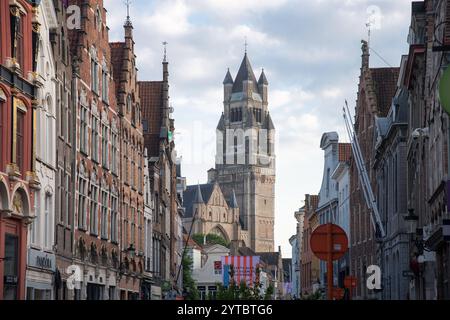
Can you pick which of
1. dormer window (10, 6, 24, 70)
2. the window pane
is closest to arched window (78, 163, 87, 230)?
the window pane

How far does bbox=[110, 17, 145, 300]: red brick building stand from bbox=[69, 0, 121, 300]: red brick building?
52.2 inches

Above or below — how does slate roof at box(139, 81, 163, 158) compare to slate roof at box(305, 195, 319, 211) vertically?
above

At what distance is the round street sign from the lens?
17031 mm

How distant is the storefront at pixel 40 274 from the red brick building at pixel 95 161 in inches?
180

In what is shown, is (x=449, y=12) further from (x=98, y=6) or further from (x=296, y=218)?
(x=296, y=218)

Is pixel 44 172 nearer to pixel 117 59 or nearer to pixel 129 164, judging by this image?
pixel 129 164

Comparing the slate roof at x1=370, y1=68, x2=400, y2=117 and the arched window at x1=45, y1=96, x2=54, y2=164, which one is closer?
the arched window at x1=45, y1=96, x2=54, y2=164

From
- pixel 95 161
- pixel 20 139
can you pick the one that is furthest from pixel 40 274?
pixel 95 161

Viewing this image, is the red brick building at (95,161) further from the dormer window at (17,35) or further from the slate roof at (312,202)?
the slate roof at (312,202)

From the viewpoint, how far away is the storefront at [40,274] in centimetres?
3488

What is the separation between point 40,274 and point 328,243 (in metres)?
20.9

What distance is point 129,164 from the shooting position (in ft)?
185

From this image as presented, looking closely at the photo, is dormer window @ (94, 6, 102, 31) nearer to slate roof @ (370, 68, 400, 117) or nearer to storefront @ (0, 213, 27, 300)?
storefront @ (0, 213, 27, 300)
